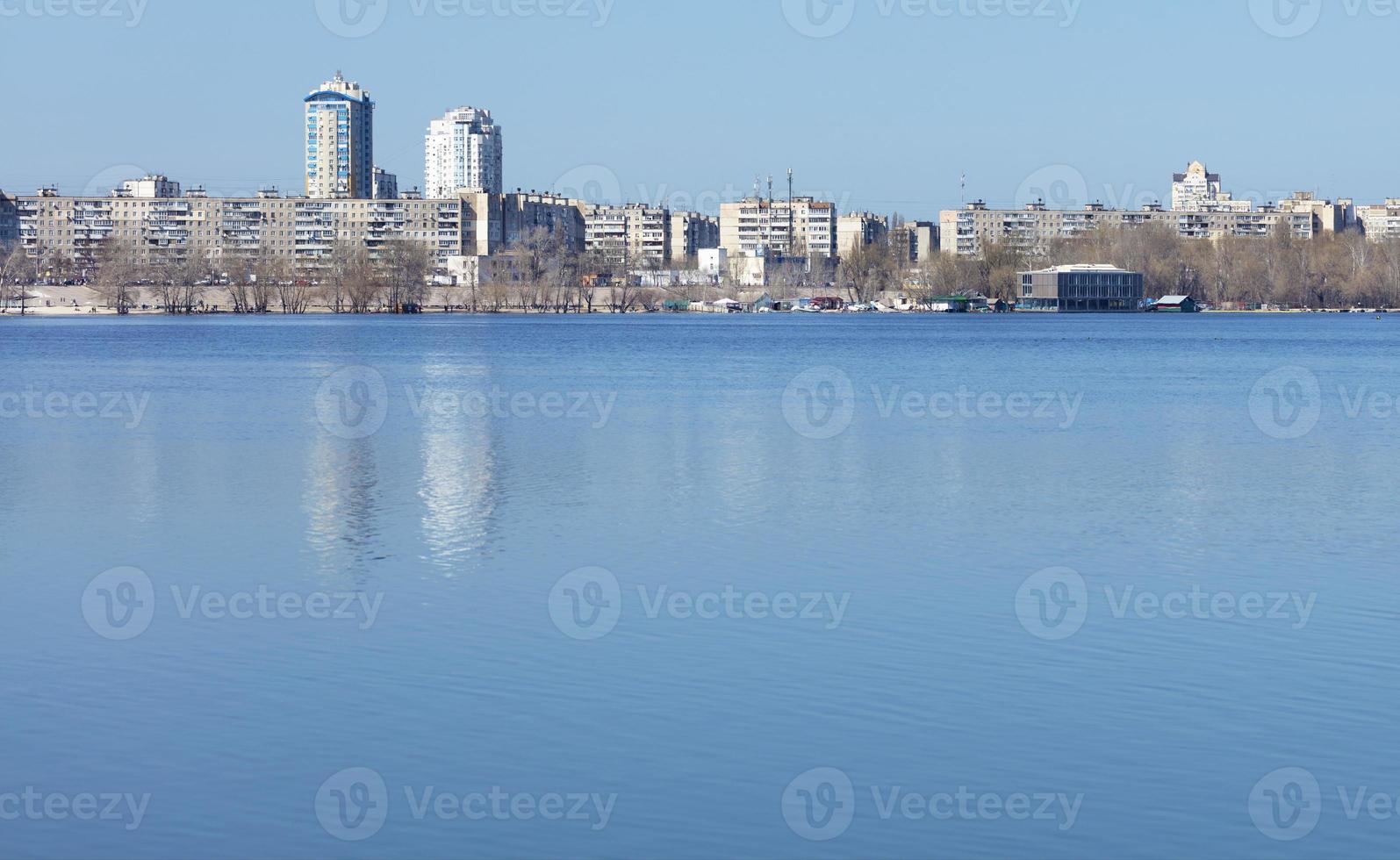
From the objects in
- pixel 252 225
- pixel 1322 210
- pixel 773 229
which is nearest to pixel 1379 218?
pixel 1322 210

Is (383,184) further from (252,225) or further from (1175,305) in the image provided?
(1175,305)

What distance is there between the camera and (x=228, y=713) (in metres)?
8.36

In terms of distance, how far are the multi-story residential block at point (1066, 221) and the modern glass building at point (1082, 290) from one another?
31.1 meters

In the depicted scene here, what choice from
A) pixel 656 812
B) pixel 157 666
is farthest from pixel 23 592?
pixel 656 812

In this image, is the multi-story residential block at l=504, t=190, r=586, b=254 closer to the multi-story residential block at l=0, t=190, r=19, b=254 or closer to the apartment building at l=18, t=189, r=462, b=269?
the apartment building at l=18, t=189, r=462, b=269

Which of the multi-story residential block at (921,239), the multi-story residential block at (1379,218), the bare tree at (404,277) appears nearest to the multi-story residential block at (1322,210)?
the multi-story residential block at (1379,218)

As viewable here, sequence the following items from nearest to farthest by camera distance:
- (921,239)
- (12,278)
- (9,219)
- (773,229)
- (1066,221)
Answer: (12,278), (9,219), (773,229), (1066,221), (921,239)

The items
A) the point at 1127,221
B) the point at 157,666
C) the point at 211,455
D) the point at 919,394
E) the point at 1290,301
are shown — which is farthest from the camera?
the point at 1127,221

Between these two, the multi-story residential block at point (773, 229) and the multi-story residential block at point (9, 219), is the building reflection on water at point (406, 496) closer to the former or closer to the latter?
the multi-story residential block at point (9, 219)

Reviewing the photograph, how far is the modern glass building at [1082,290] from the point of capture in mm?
121688

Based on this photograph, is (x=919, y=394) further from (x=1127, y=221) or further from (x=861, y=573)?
(x=1127, y=221)

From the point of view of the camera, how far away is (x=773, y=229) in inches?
6304

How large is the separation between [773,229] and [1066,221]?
27408mm

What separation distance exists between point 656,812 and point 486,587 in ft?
15.9
